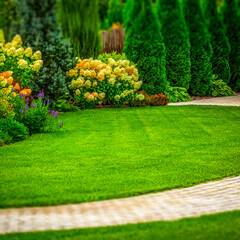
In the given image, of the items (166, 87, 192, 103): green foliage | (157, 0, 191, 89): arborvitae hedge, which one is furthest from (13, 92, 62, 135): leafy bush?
(157, 0, 191, 89): arborvitae hedge

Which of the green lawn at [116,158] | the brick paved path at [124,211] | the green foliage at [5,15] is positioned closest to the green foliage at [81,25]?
the green lawn at [116,158]

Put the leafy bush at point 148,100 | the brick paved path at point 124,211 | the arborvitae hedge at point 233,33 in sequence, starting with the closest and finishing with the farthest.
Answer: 1. the brick paved path at point 124,211
2. the leafy bush at point 148,100
3. the arborvitae hedge at point 233,33

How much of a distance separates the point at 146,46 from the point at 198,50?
10.3 ft

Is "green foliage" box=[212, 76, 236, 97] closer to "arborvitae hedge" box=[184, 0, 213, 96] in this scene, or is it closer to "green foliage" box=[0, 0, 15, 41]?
"arborvitae hedge" box=[184, 0, 213, 96]

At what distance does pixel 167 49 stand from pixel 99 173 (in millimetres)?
10894

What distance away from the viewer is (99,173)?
5.75 meters

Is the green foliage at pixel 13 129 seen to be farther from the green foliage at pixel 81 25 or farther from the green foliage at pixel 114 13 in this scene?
the green foliage at pixel 114 13

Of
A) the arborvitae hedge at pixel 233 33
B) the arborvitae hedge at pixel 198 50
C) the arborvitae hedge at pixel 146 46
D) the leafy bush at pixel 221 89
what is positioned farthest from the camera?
the arborvitae hedge at pixel 233 33

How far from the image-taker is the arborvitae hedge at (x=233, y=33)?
18.5 metres

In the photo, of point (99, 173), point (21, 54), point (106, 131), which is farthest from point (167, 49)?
point (99, 173)

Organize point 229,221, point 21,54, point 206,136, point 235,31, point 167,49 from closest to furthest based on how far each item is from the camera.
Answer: point 229,221 < point 206,136 < point 21,54 < point 167,49 < point 235,31

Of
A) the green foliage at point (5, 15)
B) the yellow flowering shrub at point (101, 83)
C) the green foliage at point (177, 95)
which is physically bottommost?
the green foliage at point (177, 95)

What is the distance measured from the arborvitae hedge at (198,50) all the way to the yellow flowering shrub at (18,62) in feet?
23.5

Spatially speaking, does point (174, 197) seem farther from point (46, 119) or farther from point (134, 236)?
point (46, 119)
